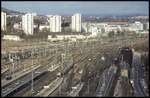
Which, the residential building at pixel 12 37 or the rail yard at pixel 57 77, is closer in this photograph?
the rail yard at pixel 57 77

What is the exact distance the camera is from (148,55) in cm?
797

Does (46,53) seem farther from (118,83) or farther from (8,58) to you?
(118,83)

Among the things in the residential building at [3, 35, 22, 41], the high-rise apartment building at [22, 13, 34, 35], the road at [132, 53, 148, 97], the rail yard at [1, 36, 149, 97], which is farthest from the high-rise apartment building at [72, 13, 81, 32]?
the road at [132, 53, 148, 97]

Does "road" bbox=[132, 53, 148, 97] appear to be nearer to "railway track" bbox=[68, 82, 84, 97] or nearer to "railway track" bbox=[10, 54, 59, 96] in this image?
"railway track" bbox=[68, 82, 84, 97]

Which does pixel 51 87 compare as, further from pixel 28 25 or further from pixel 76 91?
pixel 28 25

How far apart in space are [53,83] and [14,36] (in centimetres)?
959

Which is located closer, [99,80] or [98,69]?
[99,80]

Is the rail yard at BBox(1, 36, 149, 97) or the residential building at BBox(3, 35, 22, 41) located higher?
the residential building at BBox(3, 35, 22, 41)

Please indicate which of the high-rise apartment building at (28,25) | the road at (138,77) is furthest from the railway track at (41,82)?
the high-rise apartment building at (28,25)

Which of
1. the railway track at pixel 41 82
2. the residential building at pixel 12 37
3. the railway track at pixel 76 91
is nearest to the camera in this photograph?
the railway track at pixel 76 91

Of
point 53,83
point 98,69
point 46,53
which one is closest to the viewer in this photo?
point 53,83

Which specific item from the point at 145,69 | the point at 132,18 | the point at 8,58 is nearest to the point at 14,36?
the point at 8,58

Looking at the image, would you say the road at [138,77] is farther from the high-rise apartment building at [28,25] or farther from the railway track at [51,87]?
the high-rise apartment building at [28,25]

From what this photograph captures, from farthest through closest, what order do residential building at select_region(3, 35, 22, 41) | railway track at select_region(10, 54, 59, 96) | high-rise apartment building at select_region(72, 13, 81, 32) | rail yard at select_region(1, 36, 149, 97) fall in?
high-rise apartment building at select_region(72, 13, 81, 32) → residential building at select_region(3, 35, 22, 41) → railway track at select_region(10, 54, 59, 96) → rail yard at select_region(1, 36, 149, 97)
